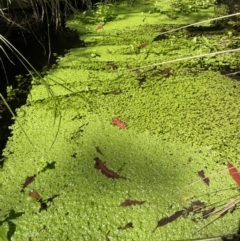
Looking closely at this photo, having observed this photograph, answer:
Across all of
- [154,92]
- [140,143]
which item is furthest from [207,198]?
[154,92]

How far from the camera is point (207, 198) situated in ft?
4.09

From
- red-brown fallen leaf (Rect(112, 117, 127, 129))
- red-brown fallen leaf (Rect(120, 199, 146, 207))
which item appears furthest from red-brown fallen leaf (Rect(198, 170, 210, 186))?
red-brown fallen leaf (Rect(112, 117, 127, 129))

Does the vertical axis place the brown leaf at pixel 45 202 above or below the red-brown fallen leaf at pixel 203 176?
above

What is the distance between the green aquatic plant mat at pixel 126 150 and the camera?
120 centimetres

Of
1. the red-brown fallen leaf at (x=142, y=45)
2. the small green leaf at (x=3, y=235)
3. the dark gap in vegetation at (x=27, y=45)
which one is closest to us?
the small green leaf at (x=3, y=235)

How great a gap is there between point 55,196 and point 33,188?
0.09 metres

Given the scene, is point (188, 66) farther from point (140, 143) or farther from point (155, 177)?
point (155, 177)

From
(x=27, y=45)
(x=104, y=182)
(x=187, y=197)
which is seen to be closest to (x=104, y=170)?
(x=104, y=182)

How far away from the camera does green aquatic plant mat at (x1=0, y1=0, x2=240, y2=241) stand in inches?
47.3

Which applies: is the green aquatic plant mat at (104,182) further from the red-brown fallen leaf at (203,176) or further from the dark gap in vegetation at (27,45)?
the dark gap in vegetation at (27,45)

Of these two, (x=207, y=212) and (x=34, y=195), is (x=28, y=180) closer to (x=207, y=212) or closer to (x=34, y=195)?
(x=34, y=195)

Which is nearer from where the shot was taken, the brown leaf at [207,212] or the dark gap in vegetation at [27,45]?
the brown leaf at [207,212]

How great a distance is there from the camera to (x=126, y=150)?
4.75 feet

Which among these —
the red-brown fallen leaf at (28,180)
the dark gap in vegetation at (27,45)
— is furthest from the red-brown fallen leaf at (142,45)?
the red-brown fallen leaf at (28,180)
